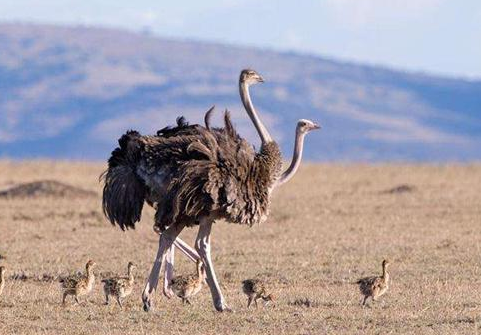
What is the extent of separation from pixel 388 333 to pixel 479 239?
24.5ft

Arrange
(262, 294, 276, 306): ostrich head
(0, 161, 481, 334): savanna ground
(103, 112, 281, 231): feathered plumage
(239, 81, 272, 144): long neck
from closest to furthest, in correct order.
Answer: (0, 161, 481, 334): savanna ground → (103, 112, 281, 231): feathered plumage → (262, 294, 276, 306): ostrich head → (239, 81, 272, 144): long neck

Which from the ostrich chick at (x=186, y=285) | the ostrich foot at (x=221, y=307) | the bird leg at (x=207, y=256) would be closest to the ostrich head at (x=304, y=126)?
the bird leg at (x=207, y=256)

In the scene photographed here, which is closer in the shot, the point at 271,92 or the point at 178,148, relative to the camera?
the point at 178,148

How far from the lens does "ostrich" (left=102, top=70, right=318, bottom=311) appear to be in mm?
11234

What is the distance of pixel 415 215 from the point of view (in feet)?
70.1

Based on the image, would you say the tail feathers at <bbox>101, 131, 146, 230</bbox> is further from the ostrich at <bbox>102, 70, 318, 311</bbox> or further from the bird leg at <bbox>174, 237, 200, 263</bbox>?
the bird leg at <bbox>174, 237, 200, 263</bbox>

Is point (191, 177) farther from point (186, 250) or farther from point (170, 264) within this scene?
point (186, 250)

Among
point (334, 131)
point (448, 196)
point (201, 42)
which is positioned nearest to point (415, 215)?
point (448, 196)

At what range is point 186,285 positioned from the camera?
Answer: 38.2ft

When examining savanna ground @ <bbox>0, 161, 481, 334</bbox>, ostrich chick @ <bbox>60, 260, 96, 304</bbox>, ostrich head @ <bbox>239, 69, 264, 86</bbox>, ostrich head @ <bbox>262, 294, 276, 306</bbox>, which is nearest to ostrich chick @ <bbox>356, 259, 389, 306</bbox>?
savanna ground @ <bbox>0, 161, 481, 334</bbox>

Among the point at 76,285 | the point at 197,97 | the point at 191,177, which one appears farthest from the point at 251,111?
the point at 197,97

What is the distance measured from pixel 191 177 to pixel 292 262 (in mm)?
4002

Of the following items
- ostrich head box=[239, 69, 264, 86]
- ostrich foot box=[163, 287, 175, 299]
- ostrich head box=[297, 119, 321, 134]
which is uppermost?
ostrich head box=[239, 69, 264, 86]

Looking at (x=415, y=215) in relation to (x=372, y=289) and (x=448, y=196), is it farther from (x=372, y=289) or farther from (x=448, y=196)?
(x=372, y=289)
